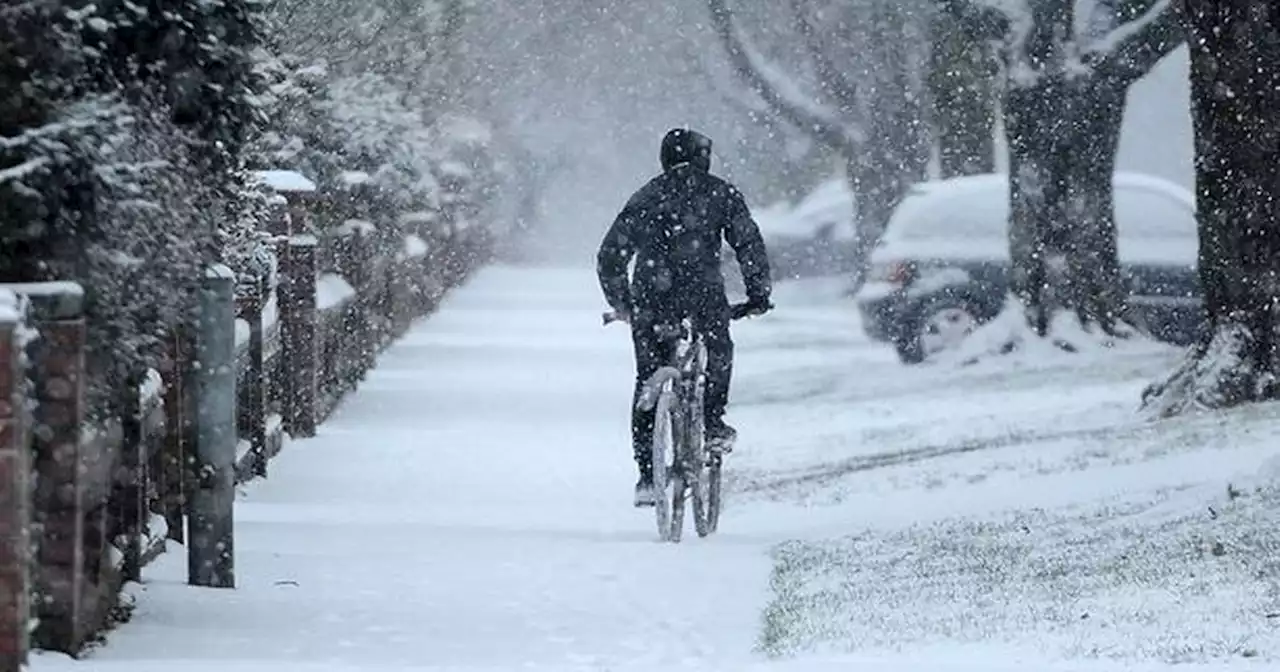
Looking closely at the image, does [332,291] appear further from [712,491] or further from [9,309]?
[9,309]

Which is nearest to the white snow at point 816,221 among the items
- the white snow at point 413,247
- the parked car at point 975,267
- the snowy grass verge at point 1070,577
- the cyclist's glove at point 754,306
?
the white snow at point 413,247

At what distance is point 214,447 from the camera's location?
930cm

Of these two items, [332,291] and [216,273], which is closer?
[216,273]

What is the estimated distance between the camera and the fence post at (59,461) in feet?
23.5

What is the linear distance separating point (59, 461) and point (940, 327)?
57.1ft

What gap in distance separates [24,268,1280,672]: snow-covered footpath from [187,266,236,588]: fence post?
13cm

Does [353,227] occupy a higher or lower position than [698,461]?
higher

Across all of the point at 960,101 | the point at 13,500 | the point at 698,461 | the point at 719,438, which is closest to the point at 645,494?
the point at 719,438

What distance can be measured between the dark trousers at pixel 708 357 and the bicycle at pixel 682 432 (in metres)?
0.03

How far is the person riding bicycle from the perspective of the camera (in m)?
11.8

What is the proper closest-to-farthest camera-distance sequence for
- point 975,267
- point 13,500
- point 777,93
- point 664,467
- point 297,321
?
1. point 13,500
2. point 664,467
3. point 297,321
4. point 975,267
5. point 777,93

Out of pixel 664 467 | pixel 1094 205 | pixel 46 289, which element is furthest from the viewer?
pixel 1094 205

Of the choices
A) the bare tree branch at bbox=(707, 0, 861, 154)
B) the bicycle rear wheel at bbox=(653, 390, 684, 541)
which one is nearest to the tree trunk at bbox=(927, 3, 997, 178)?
the bare tree branch at bbox=(707, 0, 861, 154)

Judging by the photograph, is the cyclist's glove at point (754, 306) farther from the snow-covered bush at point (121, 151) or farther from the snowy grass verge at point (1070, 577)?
the snow-covered bush at point (121, 151)
